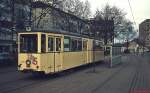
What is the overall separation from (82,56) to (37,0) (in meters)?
15.8

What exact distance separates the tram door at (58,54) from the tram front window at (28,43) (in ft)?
6.37

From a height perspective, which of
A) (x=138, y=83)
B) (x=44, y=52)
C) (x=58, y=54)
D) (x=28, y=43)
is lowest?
(x=138, y=83)

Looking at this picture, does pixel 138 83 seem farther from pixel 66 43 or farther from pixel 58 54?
pixel 66 43

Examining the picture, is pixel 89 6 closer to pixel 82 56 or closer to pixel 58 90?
pixel 82 56

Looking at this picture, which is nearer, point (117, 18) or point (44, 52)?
point (44, 52)

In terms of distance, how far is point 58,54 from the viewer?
23.0 m

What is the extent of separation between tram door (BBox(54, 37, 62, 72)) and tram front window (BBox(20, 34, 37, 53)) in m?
1.94

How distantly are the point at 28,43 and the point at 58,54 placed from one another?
249 centimetres

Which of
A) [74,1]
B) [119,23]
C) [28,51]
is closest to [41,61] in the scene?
[28,51]

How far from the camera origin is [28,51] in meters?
21.1

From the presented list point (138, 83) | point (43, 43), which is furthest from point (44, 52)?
point (138, 83)

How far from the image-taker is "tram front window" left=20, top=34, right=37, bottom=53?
2100 centimetres

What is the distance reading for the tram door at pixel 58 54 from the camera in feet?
74.1

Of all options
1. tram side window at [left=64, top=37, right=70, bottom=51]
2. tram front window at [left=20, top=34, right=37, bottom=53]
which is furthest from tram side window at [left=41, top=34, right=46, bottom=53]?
tram side window at [left=64, top=37, right=70, bottom=51]
